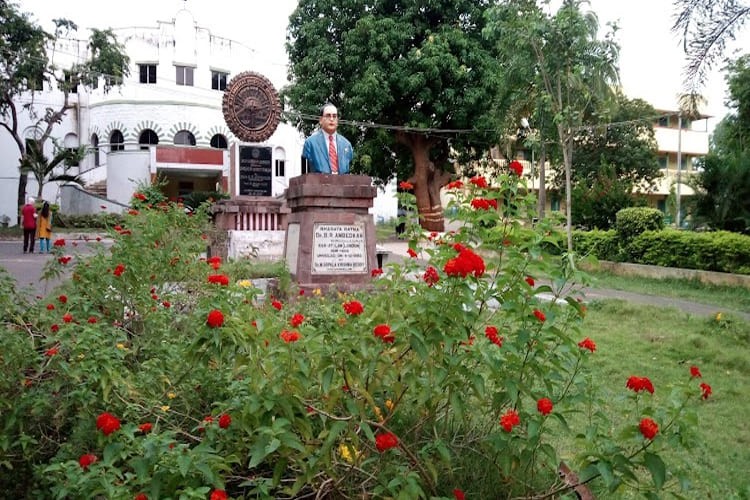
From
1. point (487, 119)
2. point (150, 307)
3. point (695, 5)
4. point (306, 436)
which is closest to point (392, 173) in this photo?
point (487, 119)

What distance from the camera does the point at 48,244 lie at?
1800 cm

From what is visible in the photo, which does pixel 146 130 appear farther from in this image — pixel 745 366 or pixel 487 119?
pixel 745 366

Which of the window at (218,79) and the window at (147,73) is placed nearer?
the window at (147,73)

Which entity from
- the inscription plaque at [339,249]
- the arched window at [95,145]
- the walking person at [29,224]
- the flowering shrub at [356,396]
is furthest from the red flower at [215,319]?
the arched window at [95,145]

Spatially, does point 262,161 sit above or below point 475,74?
below

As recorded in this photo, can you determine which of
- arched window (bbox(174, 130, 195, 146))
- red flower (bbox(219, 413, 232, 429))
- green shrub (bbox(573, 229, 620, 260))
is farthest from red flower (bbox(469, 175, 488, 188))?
arched window (bbox(174, 130, 195, 146))

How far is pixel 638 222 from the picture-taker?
589 inches

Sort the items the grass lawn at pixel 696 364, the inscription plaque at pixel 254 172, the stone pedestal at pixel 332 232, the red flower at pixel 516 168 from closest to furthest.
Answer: the red flower at pixel 516 168, the grass lawn at pixel 696 364, the stone pedestal at pixel 332 232, the inscription plaque at pixel 254 172

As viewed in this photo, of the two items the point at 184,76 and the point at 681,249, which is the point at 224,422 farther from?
the point at 184,76

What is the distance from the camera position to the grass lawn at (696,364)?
3.77m

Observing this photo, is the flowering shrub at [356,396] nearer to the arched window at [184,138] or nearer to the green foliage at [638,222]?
the green foliage at [638,222]

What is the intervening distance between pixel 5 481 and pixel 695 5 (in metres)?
6.72

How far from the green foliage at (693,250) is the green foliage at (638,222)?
0.92ft

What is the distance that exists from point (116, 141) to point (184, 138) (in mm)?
3565
